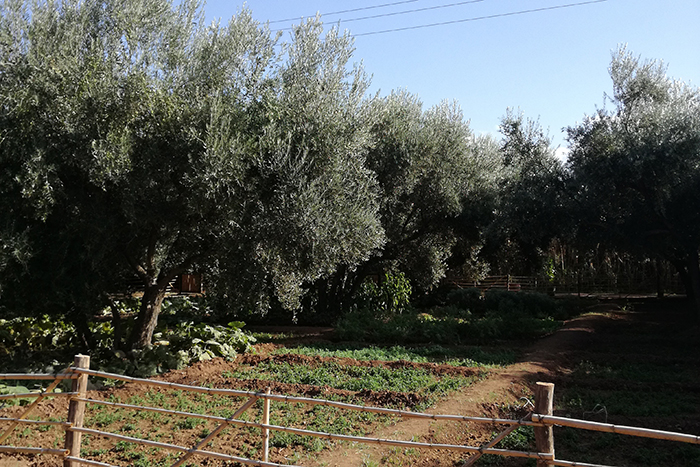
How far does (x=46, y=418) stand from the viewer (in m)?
6.43

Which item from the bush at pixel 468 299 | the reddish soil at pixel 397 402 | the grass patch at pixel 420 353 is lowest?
the reddish soil at pixel 397 402

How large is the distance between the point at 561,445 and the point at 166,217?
612 cm

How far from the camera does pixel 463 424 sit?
6379 mm

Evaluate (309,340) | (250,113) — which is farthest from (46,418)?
(309,340)

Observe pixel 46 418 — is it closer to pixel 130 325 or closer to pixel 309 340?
pixel 130 325

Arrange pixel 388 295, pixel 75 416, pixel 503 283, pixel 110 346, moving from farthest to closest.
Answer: pixel 503 283
pixel 388 295
pixel 110 346
pixel 75 416

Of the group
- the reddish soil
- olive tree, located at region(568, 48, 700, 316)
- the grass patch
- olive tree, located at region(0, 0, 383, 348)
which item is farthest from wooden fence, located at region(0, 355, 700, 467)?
olive tree, located at region(568, 48, 700, 316)

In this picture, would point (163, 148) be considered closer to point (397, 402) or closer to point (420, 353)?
point (397, 402)

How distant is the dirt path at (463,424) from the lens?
5.41 meters

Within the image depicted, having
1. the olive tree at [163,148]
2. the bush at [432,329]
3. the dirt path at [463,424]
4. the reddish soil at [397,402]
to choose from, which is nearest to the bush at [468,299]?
the bush at [432,329]

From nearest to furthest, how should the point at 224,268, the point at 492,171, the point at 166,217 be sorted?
the point at 166,217, the point at 224,268, the point at 492,171

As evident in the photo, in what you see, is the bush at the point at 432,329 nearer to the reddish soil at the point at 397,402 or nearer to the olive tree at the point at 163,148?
the reddish soil at the point at 397,402

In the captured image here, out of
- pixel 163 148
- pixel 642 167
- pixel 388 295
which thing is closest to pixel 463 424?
pixel 163 148

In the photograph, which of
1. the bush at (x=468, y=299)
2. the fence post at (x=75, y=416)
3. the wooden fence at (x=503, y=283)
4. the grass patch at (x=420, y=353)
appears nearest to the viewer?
the fence post at (x=75, y=416)
